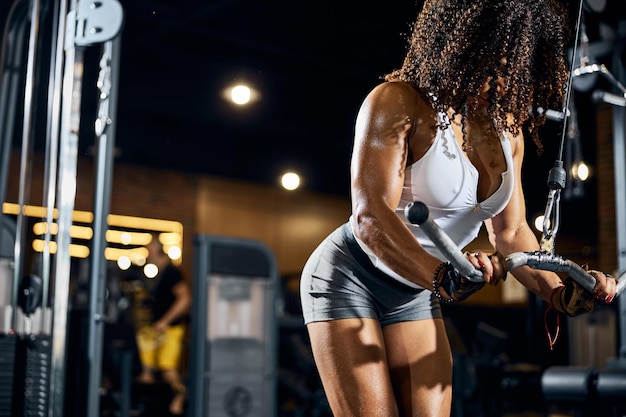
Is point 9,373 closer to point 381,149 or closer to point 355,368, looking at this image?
point 355,368

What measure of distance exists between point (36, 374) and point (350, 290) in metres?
1.51

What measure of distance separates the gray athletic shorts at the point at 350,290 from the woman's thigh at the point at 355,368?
3cm

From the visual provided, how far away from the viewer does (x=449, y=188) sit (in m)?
1.70

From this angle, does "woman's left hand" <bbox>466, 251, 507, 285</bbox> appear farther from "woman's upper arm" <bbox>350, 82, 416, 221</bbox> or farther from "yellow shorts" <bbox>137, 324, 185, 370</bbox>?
"yellow shorts" <bbox>137, 324, 185, 370</bbox>

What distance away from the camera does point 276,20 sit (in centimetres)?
587

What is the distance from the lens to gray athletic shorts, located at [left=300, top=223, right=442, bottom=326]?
1.79 meters

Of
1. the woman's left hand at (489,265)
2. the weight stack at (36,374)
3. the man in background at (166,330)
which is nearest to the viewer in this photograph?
the woman's left hand at (489,265)

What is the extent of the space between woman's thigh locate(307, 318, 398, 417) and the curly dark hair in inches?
20.6

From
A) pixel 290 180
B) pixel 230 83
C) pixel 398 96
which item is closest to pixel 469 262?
pixel 398 96

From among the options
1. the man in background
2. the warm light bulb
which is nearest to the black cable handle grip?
the man in background

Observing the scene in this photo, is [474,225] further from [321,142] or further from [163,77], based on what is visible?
[321,142]

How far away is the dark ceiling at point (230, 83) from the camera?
5977 mm

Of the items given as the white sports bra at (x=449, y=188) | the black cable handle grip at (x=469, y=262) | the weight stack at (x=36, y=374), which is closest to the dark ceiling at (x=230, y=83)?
the weight stack at (x=36, y=374)

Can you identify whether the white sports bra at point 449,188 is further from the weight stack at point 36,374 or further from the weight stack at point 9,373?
the weight stack at point 9,373
